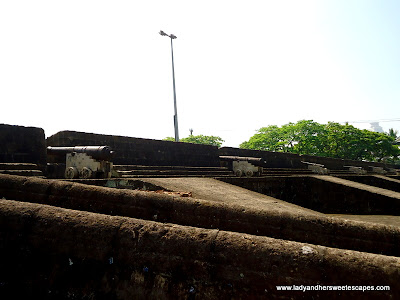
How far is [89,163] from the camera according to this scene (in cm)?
608

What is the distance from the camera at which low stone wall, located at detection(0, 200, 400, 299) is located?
1565 mm

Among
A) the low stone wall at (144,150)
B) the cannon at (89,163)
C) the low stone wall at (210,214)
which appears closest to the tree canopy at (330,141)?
the low stone wall at (144,150)

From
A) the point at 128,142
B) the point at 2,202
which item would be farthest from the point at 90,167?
the point at 2,202

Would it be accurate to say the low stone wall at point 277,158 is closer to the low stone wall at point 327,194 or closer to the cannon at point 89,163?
the low stone wall at point 327,194

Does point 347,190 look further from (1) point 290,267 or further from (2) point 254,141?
(2) point 254,141

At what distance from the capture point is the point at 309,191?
9.33m

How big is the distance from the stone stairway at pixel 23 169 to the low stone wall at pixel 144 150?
0.71 m

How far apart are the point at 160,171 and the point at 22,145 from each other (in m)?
3.42

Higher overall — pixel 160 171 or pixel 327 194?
pixel 160 171

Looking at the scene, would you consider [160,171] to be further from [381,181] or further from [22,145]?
[381,181]

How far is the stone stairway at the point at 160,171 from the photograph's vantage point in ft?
24.5

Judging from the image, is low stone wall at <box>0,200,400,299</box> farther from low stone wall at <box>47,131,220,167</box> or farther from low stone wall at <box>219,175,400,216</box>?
low stone wall at <box>219,175,400,216</box>

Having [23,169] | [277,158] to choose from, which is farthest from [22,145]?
[277,158]

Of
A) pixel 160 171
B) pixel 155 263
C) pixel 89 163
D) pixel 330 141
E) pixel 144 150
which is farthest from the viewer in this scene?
pixel 330 141
